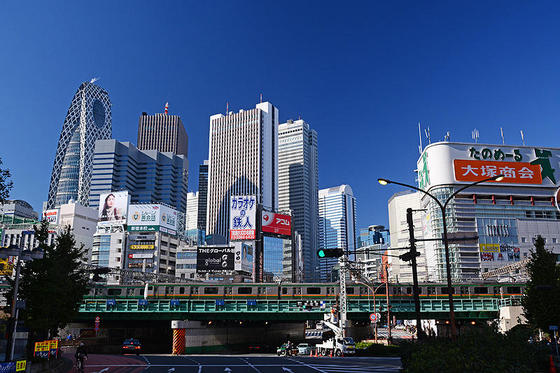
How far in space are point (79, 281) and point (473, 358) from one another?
104 feet

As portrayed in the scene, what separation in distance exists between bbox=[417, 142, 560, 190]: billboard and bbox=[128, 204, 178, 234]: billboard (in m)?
80.5

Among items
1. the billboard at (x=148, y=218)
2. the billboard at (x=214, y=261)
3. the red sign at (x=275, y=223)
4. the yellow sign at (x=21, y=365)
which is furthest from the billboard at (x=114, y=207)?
the yellow sign at (x=21, y=365)

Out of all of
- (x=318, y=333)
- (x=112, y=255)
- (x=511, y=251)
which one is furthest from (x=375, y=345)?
(x=112, y=255)

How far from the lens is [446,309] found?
62062 millimetres

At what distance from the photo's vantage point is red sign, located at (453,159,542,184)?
11056cm

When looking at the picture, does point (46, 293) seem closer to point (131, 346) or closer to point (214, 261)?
point (131, 346)

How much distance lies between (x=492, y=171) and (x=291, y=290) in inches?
2633

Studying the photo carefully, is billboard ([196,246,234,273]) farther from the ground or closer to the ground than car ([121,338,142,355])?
farther from the ground

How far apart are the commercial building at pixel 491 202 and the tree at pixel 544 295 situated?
6641cm

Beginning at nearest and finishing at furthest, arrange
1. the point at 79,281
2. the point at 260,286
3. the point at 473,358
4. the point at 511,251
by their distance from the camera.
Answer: the point at 473,358
the point at 79,281
the point at 260,286
the point at 511,251

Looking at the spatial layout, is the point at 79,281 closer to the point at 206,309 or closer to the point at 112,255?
the point at 206,309

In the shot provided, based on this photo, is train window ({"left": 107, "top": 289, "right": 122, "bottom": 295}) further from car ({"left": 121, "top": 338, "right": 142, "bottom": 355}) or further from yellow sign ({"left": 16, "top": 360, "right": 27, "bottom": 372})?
yellow sign ({"left": 16, "top": 360, "right": 27, "bottom": 372})

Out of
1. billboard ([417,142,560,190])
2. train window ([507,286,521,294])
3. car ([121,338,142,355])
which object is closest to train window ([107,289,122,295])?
car ([121,338,142,355])

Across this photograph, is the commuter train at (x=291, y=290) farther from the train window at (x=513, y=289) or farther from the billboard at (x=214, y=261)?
the billboard at (x=214, y=261)
